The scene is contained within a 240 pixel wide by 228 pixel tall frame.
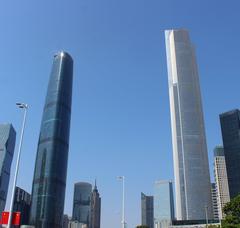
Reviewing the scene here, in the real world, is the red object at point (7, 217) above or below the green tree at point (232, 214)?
below

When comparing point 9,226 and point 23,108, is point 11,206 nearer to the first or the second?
point 9,226

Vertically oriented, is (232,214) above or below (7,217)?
above

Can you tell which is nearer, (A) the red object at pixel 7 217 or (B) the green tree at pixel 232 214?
(A) the red object at pixel 7 217

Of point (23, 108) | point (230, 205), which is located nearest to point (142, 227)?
point (230, 205)

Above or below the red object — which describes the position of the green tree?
above

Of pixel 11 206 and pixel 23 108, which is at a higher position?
pixel 23 108

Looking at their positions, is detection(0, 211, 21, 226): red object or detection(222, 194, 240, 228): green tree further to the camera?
detection(222, 194, 240, 228): green tree

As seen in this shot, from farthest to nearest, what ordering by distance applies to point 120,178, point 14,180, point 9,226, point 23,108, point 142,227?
point 142,227
point 120,178
point 23,108
point 14,180
point 9,226

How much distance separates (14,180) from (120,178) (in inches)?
1449

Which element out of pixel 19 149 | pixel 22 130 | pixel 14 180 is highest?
pixel 22 130

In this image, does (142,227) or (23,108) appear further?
(142,227)

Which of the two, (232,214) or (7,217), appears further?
(232,214)

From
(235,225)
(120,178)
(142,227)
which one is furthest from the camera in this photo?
(142,227)

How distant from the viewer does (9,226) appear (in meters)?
34.0
